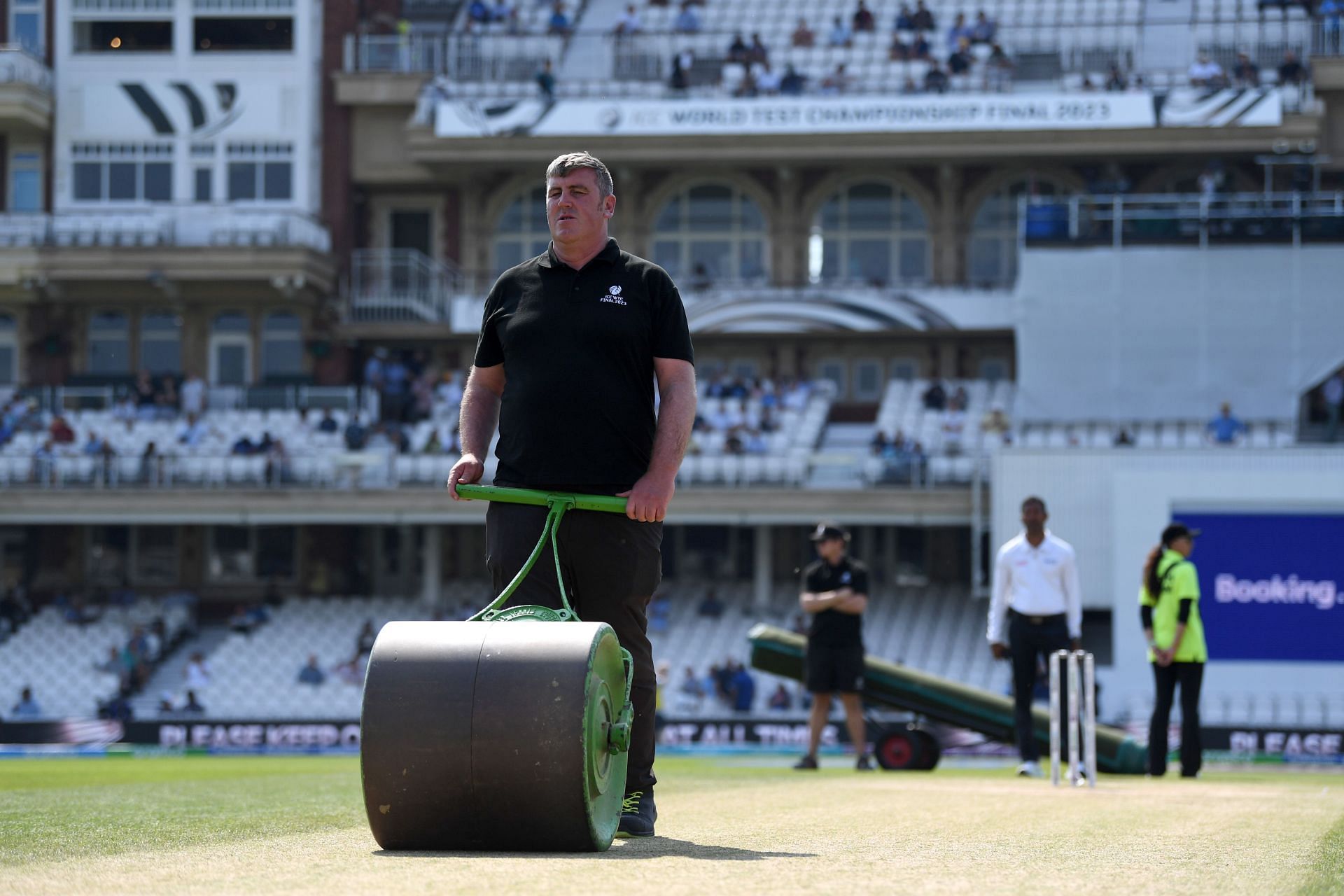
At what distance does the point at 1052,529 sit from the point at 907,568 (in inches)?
292

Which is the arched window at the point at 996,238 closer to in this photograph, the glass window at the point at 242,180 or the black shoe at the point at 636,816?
the glass window at the point at 242,180

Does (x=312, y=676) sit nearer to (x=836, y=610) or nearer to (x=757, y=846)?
(x=836, y=610)

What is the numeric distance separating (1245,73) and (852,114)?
781 centimetres

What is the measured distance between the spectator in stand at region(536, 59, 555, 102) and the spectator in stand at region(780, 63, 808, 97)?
4.68 meters

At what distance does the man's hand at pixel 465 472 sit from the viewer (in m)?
6.12

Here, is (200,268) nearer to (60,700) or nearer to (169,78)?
(169,78)

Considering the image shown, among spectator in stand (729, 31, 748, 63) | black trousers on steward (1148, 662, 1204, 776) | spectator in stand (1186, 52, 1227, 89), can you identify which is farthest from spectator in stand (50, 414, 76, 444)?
black trousers on steward (1148, 662, 1204, 776)

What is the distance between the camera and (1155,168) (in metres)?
40.7

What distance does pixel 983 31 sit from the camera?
131ft

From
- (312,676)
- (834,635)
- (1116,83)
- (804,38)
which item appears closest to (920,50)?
(804,38)

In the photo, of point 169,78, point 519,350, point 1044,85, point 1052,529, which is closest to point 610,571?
point 519,350

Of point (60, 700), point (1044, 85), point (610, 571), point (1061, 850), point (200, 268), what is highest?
point (1044, 85)

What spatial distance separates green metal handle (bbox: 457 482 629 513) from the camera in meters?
6.04

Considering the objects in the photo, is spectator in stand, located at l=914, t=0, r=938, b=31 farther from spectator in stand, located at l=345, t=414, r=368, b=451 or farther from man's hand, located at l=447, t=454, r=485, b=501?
man's hand, located at l=447, t=454, r=485, b=501
